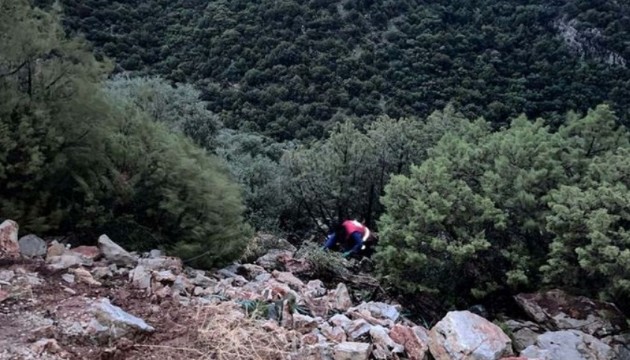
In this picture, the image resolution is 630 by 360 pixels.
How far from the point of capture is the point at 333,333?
4.99m

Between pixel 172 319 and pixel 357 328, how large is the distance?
1.73 m

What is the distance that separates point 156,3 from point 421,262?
28955 millimetres

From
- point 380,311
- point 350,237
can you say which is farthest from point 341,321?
point 350,237

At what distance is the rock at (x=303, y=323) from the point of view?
16.2ft

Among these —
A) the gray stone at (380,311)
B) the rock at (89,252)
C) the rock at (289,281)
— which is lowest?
the rock at (289,281)

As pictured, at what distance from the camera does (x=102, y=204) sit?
700cm

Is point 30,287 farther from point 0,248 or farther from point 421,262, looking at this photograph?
point 421,262

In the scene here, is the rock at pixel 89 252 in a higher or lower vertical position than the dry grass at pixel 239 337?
lower

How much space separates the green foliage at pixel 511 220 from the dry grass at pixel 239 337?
5611 millimetres

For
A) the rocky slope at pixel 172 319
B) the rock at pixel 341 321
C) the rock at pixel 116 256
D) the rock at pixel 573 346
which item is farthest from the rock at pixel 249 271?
the rock at pixel 573 346

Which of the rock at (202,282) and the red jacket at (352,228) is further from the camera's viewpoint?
the red jacket at (352,228)

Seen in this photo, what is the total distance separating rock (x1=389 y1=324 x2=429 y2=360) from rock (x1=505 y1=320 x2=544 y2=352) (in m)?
3.50

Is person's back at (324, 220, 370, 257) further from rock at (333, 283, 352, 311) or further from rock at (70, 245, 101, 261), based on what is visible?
rock at (70, 245, 101, 261)

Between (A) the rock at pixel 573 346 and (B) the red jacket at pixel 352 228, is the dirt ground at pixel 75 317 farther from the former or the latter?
(B) the red jacket at pixel 352 228
